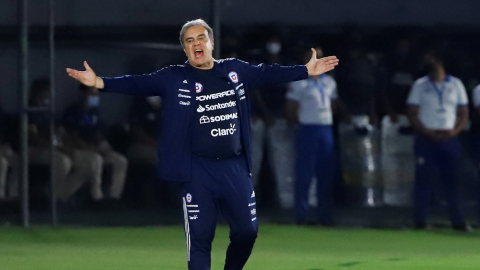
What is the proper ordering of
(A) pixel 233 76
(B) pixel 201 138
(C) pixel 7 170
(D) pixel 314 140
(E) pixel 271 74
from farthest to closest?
(D) pixel 314 140
(C) pixel 7 170
(E) pixel 271 74
(A) pixel 233 76
(B) pixel 201 138

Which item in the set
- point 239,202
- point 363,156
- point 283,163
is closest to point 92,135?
Answer: point 283,163

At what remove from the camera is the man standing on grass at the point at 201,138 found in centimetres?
604

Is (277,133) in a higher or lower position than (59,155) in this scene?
higher

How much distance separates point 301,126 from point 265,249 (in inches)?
90.5

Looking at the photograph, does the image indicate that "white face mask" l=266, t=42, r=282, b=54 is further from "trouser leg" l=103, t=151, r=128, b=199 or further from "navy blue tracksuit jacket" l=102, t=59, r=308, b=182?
"navy blue tracksuit jacket" l=102, t=59, r=308, b=182

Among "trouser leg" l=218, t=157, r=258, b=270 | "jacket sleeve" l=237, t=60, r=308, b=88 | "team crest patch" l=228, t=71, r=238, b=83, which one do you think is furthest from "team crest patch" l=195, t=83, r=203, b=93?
"trouser leg" l=218, t=157, r=258, b=270

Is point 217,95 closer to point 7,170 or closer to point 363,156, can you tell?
point 7,170

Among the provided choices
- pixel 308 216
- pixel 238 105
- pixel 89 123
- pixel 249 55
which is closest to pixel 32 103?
pixel 89 123

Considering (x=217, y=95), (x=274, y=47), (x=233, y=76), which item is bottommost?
(x=217, y=95)

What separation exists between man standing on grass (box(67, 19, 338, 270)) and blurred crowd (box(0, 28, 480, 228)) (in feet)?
17.7

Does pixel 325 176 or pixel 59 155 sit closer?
pixel 59 155

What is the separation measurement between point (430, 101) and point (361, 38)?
3.65ft

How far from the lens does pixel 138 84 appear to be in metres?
6.12

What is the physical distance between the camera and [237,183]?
6078 mm
